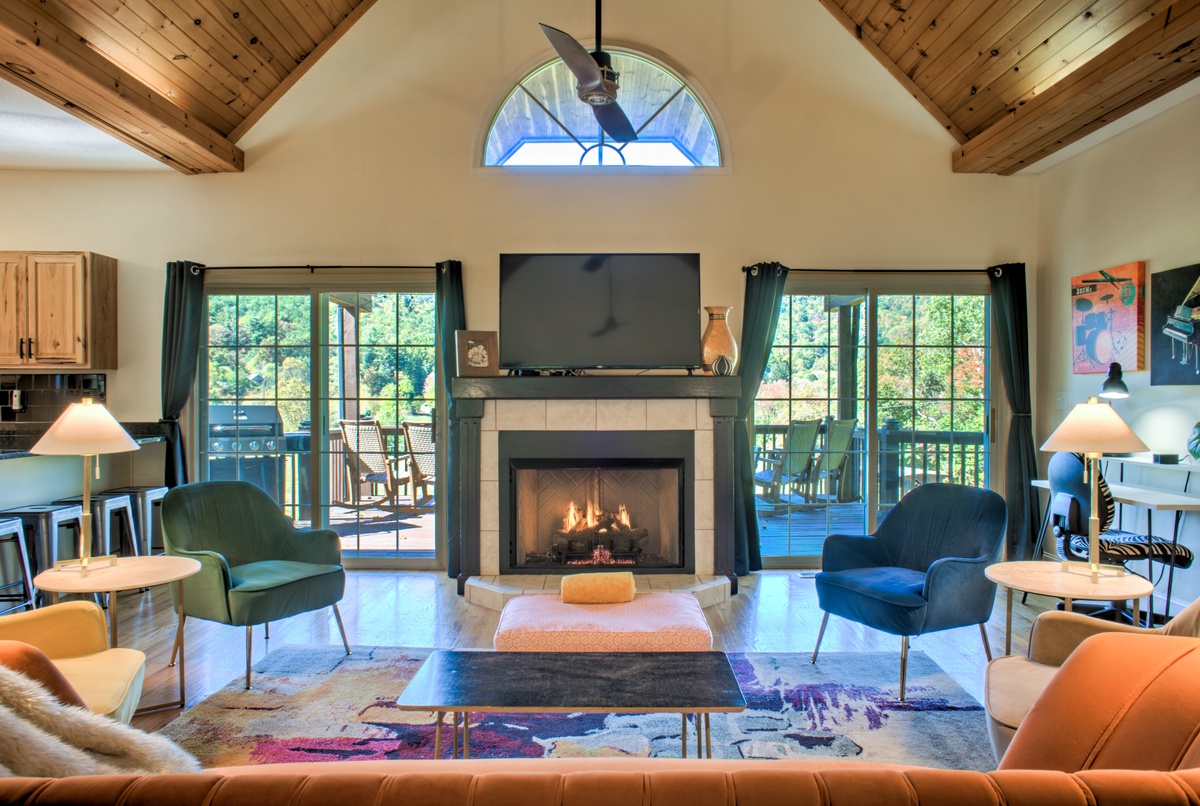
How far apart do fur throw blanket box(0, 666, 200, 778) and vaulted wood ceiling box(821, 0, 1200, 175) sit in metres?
4.35

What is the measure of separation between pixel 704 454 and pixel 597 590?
1.81 meters

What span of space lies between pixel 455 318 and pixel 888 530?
3.09 m

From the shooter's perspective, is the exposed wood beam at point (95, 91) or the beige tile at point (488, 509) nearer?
the exposed wood beam at point (95, 91)

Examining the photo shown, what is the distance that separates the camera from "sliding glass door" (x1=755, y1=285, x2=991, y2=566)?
5184mm

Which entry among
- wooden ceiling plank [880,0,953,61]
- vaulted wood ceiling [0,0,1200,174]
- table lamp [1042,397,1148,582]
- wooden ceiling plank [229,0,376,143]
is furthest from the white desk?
wooden ceiling plank [229,0,376,143]

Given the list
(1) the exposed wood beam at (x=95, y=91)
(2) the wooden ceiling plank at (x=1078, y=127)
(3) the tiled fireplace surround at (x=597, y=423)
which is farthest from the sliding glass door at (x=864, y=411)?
(1) the exposed wood beam at (x=95, y=91)

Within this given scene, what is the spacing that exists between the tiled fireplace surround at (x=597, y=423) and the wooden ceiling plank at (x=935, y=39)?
255cm

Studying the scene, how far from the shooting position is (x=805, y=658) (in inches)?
134

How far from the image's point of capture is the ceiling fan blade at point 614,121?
3.38 metres

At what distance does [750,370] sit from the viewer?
5023 mm

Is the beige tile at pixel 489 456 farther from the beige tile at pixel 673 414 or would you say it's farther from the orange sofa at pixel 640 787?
the orange sofa at pixel 640 787

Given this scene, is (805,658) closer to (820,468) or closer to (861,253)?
(820,468)

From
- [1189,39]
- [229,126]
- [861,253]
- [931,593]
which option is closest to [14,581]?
[229,126]

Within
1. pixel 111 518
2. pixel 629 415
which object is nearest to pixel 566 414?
pixel 629 415
